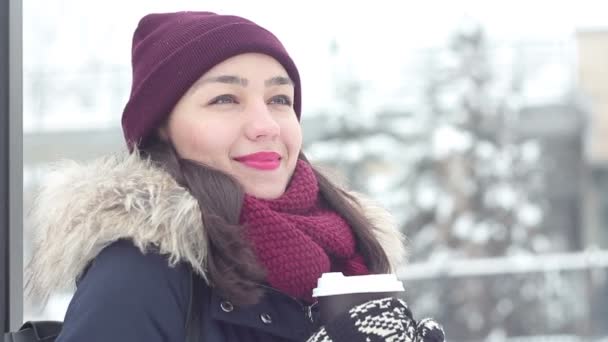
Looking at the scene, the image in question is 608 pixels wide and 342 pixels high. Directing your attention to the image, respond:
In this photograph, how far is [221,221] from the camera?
53.2 inches

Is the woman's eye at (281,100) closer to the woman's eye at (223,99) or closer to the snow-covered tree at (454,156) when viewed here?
the woman's eye at (223,99)

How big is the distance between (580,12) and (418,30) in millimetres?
1955

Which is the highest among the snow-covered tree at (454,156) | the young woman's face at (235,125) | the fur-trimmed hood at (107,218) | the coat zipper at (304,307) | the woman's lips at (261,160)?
the young woman's face at (235,125)

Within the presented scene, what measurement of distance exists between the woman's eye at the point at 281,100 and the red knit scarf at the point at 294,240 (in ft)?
0.48

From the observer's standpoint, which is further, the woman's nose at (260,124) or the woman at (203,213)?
the woman's nose at (260,124)

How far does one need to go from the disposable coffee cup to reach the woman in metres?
0.02

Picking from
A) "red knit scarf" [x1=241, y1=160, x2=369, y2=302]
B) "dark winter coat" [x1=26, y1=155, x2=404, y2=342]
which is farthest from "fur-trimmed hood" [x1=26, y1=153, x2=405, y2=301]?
"red knit scarf" [x1=241, y1=160, x2=369, y2=302]

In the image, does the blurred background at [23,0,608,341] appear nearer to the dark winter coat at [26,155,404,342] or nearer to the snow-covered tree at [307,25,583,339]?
the snow-covered tree at [307,25,583,339]

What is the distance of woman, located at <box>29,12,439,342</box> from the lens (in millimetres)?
1280

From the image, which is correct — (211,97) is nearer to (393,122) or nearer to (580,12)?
(393,122)

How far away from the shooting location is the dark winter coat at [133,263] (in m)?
1.23

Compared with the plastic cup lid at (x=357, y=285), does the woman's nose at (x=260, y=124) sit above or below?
above

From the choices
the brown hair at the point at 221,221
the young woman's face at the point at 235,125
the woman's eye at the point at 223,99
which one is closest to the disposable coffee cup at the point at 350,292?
the brown hair at the point at 221,221

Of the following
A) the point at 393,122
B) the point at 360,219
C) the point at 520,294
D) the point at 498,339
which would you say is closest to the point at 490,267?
the point at 520,294
